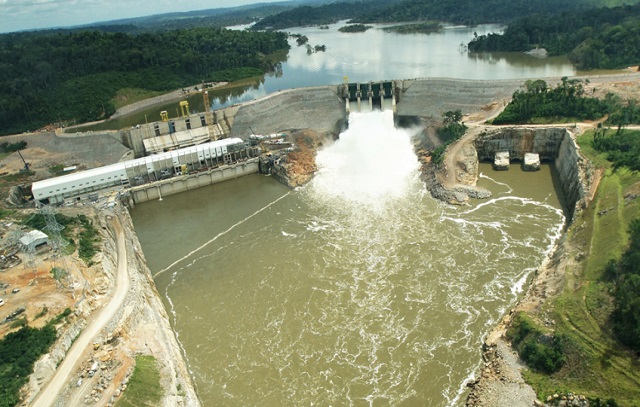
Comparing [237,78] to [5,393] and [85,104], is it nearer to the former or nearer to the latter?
[85,104]

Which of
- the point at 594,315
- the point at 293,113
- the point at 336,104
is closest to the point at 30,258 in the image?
the point at 594,315

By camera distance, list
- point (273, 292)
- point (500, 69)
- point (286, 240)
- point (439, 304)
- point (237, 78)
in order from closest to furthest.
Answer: point (439, 304) < point (273, 292) < point (286, 240) < point (500, 69) < point (237, 78)

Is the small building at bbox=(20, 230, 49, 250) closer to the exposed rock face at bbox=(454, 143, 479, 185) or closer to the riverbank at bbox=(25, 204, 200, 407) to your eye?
the riverbank at bbox=(25, 204, 200, 407)

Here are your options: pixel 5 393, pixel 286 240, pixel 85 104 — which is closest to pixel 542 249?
pixel 286 240

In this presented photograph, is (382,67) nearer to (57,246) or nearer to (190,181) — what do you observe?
(190,181)

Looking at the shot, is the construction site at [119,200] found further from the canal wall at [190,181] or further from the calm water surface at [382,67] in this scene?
the calm water surface at [382,67]

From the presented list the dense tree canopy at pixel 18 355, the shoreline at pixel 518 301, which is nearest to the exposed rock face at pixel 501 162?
the shoreline at pixel 518 301
